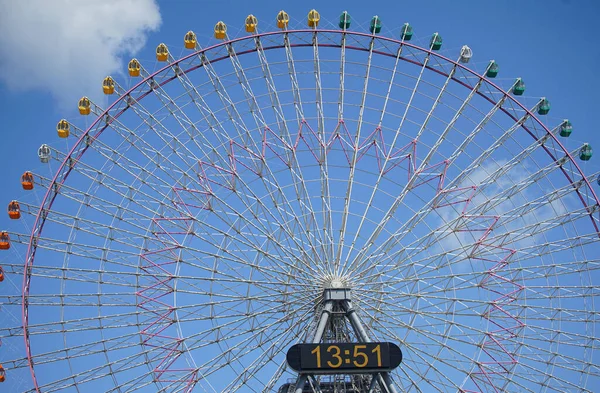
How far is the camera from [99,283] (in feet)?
182

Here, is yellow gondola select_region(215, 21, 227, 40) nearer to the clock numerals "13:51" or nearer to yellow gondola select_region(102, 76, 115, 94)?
yellow gondola select_region(102, 76, 115, 94)

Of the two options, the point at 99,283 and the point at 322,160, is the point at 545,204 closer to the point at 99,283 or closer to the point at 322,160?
the point at 322,160

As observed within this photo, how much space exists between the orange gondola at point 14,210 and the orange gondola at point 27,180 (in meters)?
1.20

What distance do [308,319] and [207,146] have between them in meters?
11.8

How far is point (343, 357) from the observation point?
168ft

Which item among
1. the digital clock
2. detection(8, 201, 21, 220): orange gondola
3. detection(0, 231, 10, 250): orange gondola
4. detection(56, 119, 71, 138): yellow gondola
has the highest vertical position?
detection(56, 119, 71, 138): yellow gondola

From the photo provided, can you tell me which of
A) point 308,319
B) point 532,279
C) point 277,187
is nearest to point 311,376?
point 308,319

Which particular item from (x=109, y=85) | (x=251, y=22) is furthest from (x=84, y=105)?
(x=251, y=22)

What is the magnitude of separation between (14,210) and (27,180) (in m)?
2.09

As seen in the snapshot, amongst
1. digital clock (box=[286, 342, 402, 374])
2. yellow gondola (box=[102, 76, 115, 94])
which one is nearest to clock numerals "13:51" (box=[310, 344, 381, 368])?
digital clock (box=[286, 342, 402, 374])

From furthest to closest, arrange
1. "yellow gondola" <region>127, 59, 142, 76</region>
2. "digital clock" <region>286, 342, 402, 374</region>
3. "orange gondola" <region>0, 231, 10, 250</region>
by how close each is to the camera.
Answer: "yellow gondola" <region>127, 59, 142, 76</region> < "orange gondola" <region>0, 231, 10, 250</region> < "digital clock" <region>286, 342, 402, 374</region>

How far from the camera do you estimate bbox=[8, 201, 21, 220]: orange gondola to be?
190ft

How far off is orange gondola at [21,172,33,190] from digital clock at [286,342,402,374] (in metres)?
19.1

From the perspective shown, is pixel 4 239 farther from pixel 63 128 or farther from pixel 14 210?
pixel 63 128
